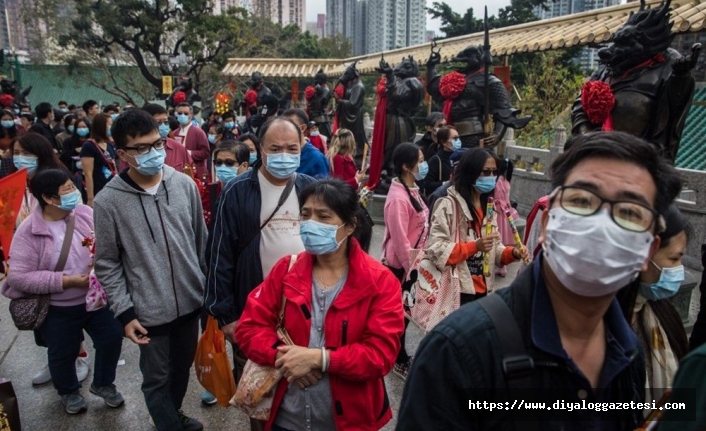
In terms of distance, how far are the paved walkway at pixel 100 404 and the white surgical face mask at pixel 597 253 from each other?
2467 millimetres

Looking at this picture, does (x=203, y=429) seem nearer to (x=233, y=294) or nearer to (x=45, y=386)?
(x=233, y=294)

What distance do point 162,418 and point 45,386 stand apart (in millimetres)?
1557

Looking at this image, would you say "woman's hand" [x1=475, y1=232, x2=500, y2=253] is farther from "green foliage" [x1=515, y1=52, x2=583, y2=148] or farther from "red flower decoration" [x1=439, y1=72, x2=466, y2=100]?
"green foliage" [x1=515, y1=52, x2=583, y2=148]

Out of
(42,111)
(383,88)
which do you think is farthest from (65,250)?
(42,111)

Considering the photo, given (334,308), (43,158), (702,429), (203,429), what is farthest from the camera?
(43,158)

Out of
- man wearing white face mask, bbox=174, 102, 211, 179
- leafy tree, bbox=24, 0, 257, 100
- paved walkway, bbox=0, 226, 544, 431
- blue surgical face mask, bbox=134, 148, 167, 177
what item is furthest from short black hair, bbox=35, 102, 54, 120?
leafy tree, bbox=24, 0, 257, 100

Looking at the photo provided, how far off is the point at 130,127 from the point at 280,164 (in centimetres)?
85

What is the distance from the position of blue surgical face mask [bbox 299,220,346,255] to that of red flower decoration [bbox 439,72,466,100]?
581 centimetres

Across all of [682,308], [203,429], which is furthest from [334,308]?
[682,308]

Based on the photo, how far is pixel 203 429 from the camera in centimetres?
347

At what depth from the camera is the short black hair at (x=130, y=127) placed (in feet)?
9.87

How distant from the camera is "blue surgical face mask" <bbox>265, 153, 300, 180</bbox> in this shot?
9.50 ft

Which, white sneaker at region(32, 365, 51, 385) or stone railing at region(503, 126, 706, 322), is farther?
stone railing at region(503, 126, 706, 322)

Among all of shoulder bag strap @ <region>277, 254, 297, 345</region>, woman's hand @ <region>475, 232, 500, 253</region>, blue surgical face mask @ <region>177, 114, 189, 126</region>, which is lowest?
shoulder bag strap @ <region>277, 254, 297, 345</region>
